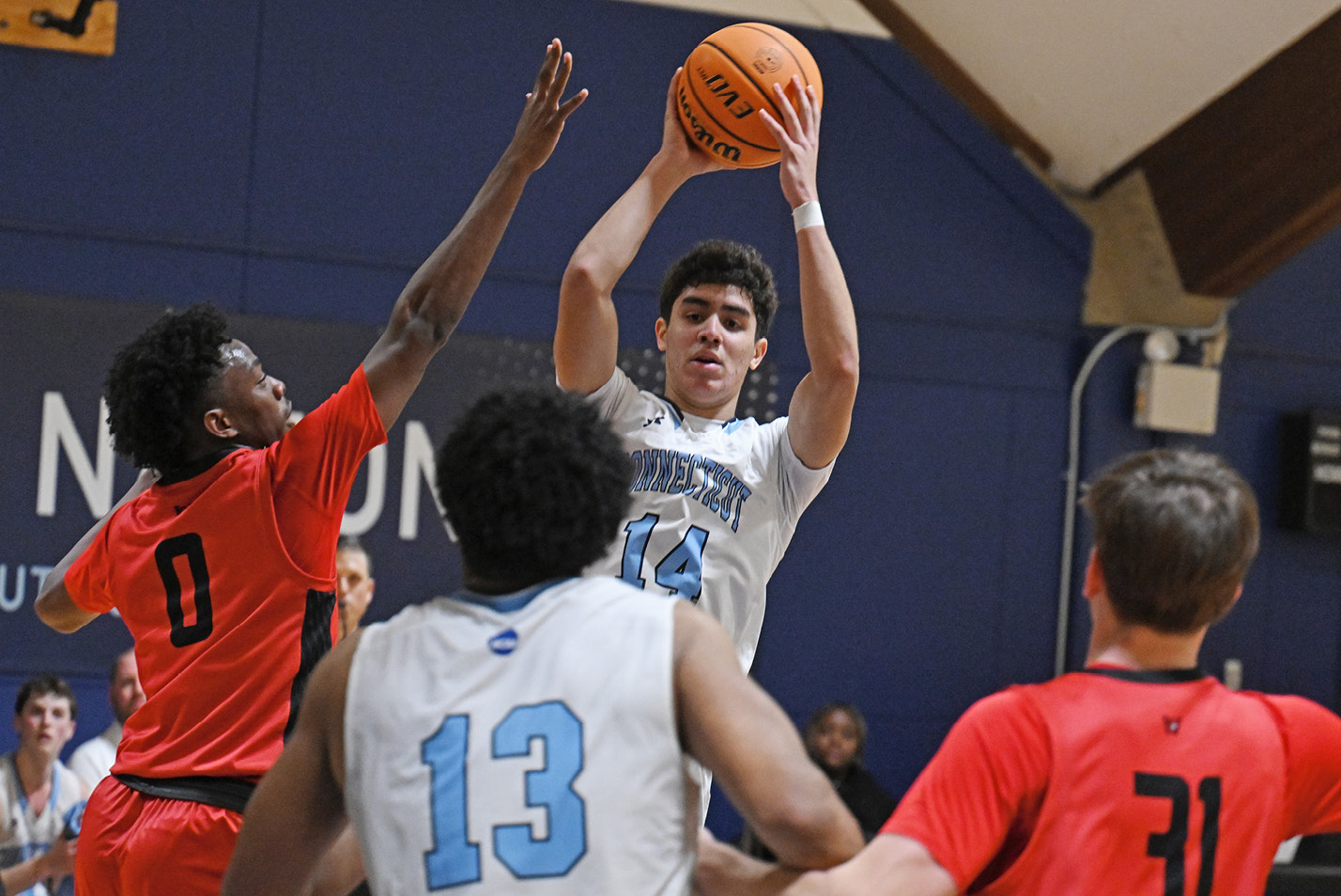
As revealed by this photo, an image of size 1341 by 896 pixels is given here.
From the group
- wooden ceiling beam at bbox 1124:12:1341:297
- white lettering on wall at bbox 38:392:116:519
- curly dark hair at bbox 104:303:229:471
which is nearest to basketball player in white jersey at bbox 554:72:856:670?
curly dark hair at bbox 104:303:229:471

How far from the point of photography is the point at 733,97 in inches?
123

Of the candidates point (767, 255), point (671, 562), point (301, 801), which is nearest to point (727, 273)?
point (671, 562)

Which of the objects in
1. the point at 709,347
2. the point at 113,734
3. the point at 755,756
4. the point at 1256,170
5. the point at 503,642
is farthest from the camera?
the point at 1256,170

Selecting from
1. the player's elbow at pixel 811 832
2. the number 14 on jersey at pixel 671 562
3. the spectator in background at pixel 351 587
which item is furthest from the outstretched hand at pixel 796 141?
the spectator in background at pixel 351 587

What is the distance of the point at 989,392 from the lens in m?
7.32

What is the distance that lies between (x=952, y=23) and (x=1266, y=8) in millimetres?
1470

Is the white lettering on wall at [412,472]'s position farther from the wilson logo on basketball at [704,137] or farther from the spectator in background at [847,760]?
the wilson logo on basketball at [704,137]

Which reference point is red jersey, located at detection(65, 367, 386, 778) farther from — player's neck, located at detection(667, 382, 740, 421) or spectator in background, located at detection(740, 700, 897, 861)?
spectator in background, located at detection(740, 700, 897, 861)

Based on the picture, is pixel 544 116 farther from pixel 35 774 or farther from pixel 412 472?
pixel 412 472

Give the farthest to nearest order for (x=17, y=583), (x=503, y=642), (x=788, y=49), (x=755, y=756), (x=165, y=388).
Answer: (x=17, y=583) < (x=788, y=49) < (x=165, y=388) < (x=503, y=642) < (x=755, y=756)

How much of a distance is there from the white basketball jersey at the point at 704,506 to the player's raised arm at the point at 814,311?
0.10 meters

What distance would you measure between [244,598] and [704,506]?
0.96 meters

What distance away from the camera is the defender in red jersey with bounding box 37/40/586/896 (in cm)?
249

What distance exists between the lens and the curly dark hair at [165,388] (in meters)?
2.66
